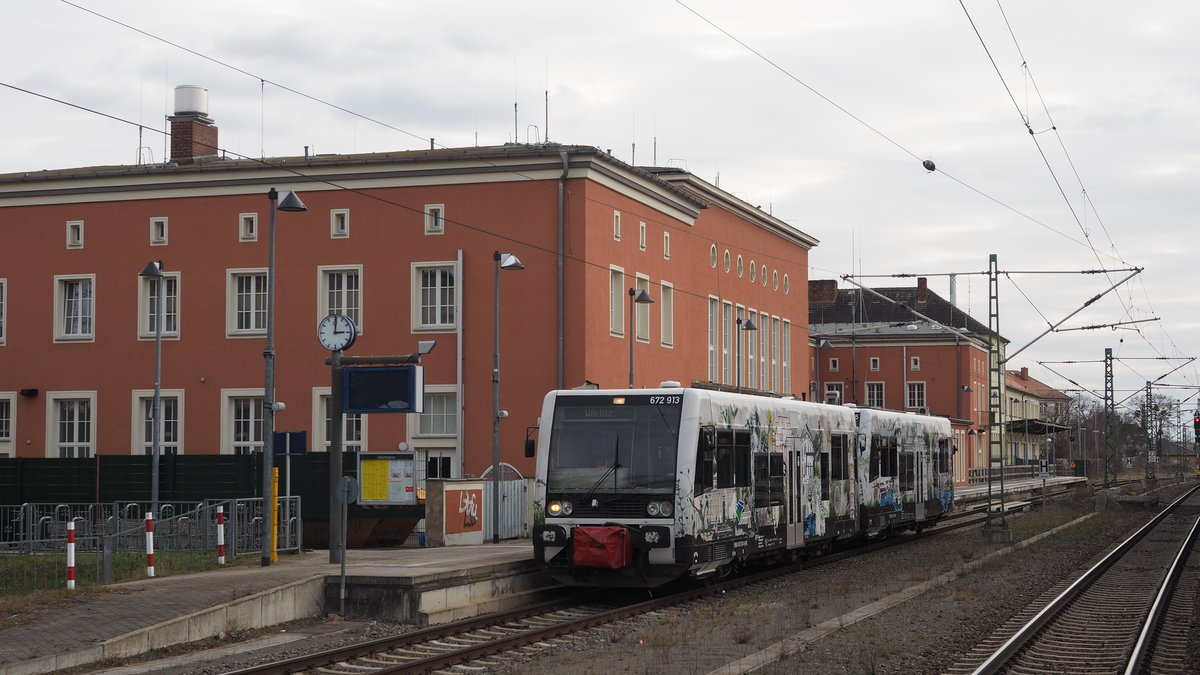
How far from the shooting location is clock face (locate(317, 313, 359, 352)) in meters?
22.9

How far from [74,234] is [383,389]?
24.3 m

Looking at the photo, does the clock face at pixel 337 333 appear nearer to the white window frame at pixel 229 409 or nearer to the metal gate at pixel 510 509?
the metal gate at pixel 510 509

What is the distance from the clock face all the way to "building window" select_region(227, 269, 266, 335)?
1965 centimetres

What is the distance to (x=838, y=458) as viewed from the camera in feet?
91.6

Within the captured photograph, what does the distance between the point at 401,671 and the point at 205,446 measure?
29.9 m

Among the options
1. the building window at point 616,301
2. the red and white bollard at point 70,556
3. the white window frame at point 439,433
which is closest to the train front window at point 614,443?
the red and white bollard at point 70,556

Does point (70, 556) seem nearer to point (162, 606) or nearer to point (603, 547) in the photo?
point (162, 606)

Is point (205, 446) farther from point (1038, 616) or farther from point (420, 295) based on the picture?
point (1038, 616)

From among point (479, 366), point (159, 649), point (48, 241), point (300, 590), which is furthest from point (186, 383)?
point (159, 649)

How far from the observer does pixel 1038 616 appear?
17547mm

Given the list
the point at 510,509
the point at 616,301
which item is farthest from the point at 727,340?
the point at 510,509

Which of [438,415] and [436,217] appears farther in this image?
[436,217]

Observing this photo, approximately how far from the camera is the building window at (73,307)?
4384 centimetres

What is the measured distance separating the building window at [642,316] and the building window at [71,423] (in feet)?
53.2
